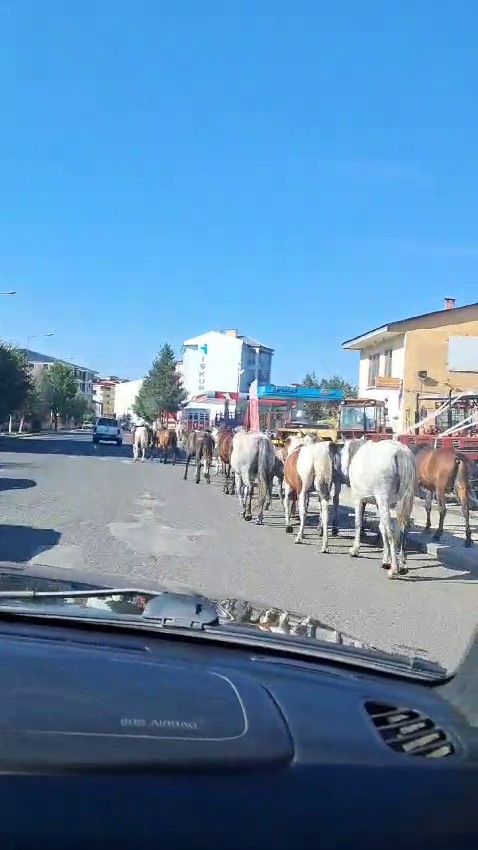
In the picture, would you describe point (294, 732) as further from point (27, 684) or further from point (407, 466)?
point (407, 466)

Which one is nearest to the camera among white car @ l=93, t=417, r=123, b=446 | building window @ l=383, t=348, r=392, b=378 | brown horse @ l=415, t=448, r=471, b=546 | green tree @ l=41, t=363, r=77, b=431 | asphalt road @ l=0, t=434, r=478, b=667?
asphalt road @ l=0, t=434, r=478, b=667

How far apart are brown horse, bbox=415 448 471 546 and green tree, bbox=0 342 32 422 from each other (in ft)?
159

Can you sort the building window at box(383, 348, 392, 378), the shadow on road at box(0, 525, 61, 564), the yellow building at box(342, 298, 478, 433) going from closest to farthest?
the shadow on road at box(0, 525, 61, 564)
the yellow building at box(342, 298, 478, 433)
the building window at box(383, 348, 392, 378)

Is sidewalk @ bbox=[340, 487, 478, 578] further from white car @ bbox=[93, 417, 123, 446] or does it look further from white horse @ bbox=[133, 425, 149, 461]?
white car @ bbox=[93, 417, 123, 446]

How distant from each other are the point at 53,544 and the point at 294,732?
11778 mm

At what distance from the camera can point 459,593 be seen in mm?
11359

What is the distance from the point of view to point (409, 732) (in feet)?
7.48

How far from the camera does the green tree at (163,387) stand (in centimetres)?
10119

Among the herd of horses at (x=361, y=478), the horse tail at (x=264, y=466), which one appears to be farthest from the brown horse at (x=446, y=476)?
the horse tail at (x=264, y=466)

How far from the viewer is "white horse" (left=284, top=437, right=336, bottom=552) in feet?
49.3

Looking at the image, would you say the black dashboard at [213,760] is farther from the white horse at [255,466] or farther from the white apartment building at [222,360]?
the white apartment building at [222,360]

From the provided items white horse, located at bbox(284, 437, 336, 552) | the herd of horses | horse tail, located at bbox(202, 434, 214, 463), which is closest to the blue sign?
horse tail, located at bbox(202, 434, 214, 463)

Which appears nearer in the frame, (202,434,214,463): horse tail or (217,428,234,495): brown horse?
(217,428,234,495): brown horse

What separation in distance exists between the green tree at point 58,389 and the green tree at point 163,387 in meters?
13.4
